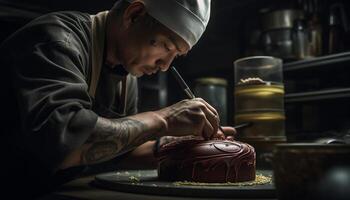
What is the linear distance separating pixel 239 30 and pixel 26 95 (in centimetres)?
356

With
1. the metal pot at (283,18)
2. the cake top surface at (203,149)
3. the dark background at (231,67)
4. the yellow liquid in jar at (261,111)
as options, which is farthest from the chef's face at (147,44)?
the metal pot at (283,18)

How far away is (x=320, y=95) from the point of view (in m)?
3.13

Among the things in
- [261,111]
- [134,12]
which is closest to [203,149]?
[134,12]

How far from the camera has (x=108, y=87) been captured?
7.22 feet

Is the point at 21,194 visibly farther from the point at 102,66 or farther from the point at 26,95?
the point at 102,66

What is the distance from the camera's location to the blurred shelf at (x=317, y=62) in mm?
3077

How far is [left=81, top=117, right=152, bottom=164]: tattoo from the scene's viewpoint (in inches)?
57.7

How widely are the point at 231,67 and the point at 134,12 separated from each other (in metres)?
3.05

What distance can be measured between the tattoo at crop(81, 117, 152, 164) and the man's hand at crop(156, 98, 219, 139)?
0.13 m

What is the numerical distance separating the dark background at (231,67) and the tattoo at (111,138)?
171cm

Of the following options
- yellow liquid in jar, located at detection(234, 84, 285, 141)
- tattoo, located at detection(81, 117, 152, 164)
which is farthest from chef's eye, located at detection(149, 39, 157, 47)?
yellow liquid in jar, located at detection(234, 84, 285, 141)

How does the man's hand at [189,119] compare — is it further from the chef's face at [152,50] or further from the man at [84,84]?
the chef's face at [152,50]

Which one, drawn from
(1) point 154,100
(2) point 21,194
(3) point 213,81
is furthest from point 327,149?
(1) point 154,100

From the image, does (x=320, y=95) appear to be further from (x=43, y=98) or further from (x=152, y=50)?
(x=43, y=98)
